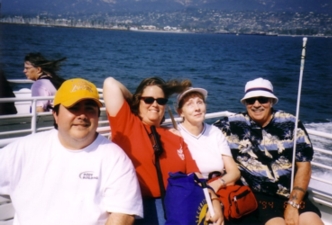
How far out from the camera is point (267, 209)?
304 centimetres

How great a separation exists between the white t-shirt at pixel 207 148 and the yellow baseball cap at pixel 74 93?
118 cm

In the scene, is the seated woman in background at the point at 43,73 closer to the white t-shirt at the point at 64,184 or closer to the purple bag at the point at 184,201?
the white t-shirt at the point at 64,184

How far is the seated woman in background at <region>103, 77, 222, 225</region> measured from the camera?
8.75ft

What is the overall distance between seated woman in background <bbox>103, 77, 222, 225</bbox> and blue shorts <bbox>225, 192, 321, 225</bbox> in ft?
1.68

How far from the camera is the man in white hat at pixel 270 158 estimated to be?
9.93 feet

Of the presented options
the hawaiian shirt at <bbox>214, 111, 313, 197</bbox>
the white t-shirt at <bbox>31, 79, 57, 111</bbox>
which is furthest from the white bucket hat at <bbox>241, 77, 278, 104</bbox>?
the white t-shirt at <bbox>31, 79, 57, 111</bbox>

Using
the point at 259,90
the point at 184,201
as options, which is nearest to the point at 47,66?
the point at 259,90

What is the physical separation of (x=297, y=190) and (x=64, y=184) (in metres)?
1.97

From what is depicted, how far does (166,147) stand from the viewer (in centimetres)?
284

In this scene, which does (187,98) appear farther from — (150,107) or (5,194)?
(5,194)

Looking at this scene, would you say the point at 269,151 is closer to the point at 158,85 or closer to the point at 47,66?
the point at 158,85

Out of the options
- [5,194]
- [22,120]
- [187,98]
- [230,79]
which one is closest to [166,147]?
[187,98]

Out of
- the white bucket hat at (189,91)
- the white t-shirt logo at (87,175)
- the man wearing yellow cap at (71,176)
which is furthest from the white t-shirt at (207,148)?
the white t-shirt logo at (87,175)

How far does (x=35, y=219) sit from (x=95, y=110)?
74 centimetres
